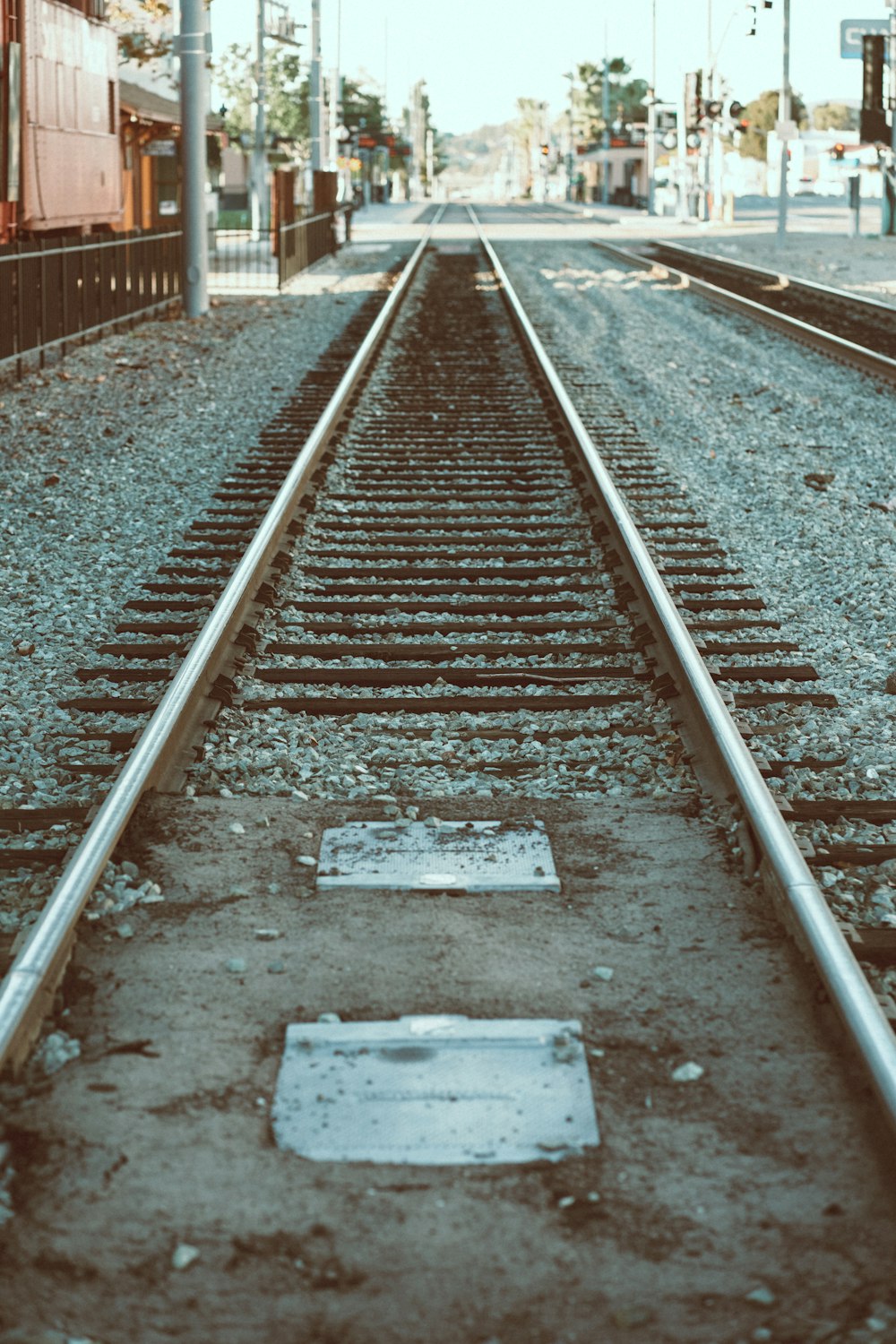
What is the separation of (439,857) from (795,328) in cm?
1780

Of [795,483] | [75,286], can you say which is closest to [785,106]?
[75,286]

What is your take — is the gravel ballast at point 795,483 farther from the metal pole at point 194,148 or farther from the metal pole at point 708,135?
the metal pole at point 708,135

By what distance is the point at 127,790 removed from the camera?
4.63 meters

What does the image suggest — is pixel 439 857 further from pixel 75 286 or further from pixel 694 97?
pixel 694 97

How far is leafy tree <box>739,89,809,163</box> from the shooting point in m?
155

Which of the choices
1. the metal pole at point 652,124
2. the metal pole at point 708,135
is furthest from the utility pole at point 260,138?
the metal pole at point 652,124

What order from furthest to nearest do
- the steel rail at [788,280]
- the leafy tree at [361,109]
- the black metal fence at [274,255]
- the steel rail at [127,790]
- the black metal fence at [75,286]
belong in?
the leafy tree at [361,109]
the black metal fence at [274,255]
the steel rail at [788,280]
the black metal fence at [75,286]
the steel rail at [127,790]

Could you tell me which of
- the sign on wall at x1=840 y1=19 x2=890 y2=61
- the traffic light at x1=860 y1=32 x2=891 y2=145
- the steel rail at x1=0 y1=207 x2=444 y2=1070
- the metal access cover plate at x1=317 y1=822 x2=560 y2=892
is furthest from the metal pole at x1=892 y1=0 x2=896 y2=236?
the metal access cover plate at x1=317 y1=822 x2=560 y2=892

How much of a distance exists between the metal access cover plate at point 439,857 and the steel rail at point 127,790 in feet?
1.91

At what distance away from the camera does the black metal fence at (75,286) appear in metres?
15.6

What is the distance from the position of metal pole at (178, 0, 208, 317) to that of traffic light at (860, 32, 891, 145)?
2432 centimetres

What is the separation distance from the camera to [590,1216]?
9.50 feet

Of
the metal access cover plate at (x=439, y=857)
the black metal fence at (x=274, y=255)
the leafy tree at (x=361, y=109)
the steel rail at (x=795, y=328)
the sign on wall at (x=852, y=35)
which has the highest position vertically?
the leafy tree at (x=361, y=109)

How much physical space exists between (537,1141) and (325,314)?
820 inches
